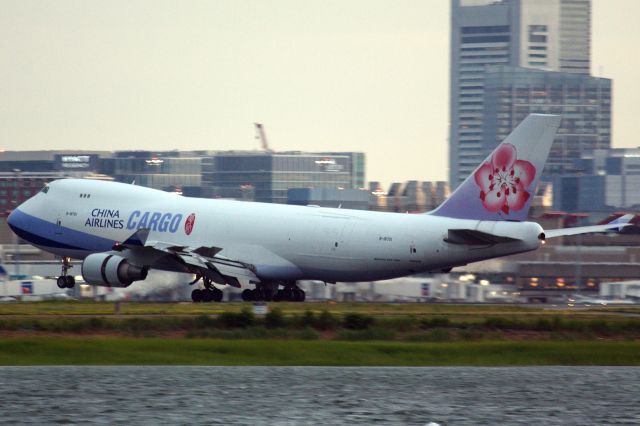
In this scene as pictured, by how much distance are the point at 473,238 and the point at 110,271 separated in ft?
59.1

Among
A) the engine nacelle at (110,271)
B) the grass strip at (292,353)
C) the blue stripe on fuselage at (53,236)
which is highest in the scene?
the blue stripe on fuselage at (53,236)

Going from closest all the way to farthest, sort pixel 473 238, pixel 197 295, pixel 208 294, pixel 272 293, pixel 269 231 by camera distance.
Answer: pixel 473 238 < pixel 269 231 < pixel 208 294 < pixel 197 295 < pixel 272 293

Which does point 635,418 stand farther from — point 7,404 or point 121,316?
point 121,316

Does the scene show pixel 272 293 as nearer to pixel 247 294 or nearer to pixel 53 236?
pixel 247 294

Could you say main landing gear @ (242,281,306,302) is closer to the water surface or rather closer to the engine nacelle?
the engine nacelle

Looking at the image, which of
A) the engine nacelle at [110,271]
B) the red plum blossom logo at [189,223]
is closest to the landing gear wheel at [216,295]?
the red plum blossom logo at [189,223]

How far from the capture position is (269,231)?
229ft

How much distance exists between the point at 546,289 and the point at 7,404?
266 ft

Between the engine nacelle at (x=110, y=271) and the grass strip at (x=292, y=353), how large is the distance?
16339 millimetres

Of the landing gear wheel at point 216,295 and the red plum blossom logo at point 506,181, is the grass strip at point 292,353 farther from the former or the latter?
the landing gear wheel at point 216,295

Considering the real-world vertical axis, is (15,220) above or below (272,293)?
above

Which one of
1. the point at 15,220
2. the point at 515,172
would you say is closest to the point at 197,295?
the point at 15,220

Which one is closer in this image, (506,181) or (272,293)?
(506,181)

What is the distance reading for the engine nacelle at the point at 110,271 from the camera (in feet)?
224
